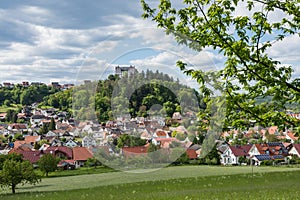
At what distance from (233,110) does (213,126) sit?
1.11 m

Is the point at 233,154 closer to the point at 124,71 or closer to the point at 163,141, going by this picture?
the point at 163,141

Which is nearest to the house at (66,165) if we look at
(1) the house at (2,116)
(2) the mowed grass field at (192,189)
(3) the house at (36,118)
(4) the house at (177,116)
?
(2) the mowed grass field at (192,189)

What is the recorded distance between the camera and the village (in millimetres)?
16312

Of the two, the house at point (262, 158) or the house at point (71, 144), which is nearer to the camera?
the house at point (262, 158)

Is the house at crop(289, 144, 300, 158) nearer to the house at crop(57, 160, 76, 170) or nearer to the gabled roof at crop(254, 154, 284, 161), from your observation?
the gabled roof at crop(254, 154, 284, 161)

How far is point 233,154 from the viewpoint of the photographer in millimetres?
51344

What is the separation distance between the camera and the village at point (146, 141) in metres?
16.3

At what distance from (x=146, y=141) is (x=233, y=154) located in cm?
3605

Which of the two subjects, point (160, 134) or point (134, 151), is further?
point (134, 151)

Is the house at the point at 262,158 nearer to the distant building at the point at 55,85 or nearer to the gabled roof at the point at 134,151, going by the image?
the gabled roof at the point at 134,151

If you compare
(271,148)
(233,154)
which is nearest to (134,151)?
(233,154)

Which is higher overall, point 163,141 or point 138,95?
point 138,95

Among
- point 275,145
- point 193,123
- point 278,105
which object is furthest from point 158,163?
point 275,145

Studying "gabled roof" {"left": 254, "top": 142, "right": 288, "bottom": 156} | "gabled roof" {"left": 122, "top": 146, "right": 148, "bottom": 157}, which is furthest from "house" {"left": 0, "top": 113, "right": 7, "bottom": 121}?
"gabled roof" {"left": 122, "top": 146, "right": 148, "bottom": 157}
